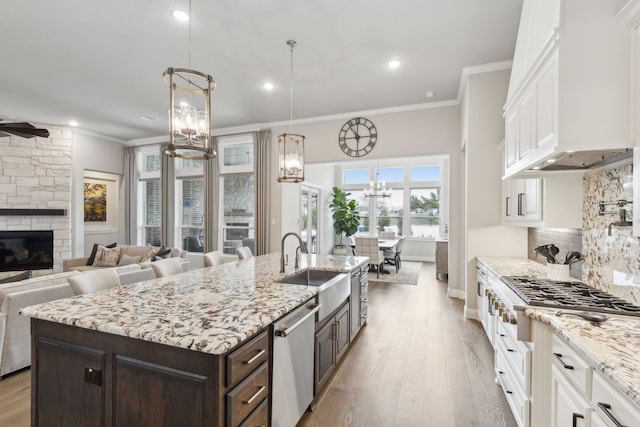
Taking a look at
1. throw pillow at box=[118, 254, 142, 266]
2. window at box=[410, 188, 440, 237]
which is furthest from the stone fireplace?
window at box=[410, 188, 440, 237]

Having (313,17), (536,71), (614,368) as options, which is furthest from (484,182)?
(614,368)

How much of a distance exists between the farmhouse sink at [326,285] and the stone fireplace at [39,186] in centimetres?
639

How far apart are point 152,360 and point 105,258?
5542 millimetres

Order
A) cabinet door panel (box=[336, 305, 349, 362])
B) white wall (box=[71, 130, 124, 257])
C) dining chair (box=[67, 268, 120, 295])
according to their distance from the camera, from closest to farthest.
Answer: dining chair (box=[67, 268, 120, 295]), cabinet door panel (box=[336, 305, 349, 362]), white wall (box=[71, 130, 124, 257])

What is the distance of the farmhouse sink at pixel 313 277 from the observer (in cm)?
288

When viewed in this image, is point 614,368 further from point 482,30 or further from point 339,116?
point 339,116

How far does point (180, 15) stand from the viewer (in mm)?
2898

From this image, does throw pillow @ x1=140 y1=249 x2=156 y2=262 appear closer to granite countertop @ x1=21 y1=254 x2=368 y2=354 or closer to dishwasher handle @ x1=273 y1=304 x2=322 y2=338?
granite countertop @ x1=21 y1=254 x2=368 y2=354

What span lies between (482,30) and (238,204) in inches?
219

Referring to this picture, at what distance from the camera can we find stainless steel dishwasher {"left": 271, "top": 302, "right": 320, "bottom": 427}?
1.62m

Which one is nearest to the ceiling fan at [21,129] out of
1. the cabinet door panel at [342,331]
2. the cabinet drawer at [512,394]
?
the cabinet door panel at [342,331]

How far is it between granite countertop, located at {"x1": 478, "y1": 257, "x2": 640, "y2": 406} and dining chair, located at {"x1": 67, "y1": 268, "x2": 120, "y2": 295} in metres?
2.83

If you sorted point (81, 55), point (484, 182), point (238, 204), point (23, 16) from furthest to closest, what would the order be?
point (238, 204)
point (484, 182)
point (81, 55)
point (23, 16)

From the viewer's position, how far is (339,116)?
5.82 m
